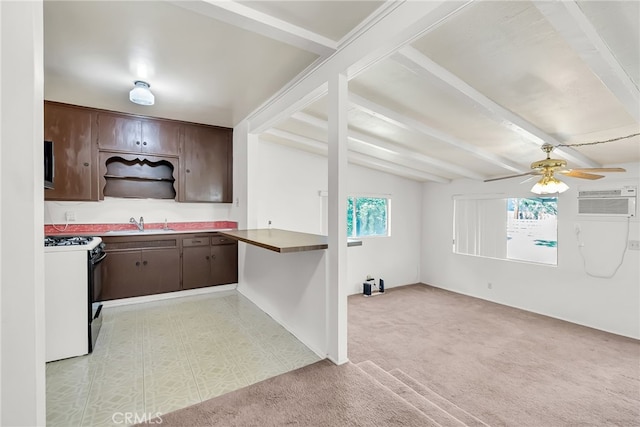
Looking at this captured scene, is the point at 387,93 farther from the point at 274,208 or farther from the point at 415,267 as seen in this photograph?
the point at 415,267

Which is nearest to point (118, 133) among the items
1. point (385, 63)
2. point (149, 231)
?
point (149, 231)

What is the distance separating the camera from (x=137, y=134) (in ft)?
12.8

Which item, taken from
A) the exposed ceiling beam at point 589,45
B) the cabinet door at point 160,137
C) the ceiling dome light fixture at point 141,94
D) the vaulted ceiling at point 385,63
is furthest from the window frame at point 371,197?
the exposed ceiling beam at point 589,45

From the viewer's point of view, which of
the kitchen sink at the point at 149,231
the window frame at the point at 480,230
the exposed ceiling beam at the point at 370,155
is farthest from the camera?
the window frame at the point at 480,230

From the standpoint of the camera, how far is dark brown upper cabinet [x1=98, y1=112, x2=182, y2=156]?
3.72m

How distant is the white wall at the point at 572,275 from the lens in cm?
383

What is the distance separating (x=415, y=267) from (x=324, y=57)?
528 cm

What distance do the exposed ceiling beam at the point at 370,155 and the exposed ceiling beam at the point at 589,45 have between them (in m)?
2.72

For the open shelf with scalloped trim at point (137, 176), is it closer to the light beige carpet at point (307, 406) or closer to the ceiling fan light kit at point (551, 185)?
the light beige carpet at point (307, 406)

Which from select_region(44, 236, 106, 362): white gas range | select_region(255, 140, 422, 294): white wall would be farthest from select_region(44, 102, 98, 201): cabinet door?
select_region(255, 140, 422, 294): white wall

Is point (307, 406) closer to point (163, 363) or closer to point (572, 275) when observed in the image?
point (163, 363)

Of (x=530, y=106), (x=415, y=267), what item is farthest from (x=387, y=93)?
(x=415, y=267)

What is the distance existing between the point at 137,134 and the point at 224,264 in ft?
6.90

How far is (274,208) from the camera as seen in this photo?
4.89m
